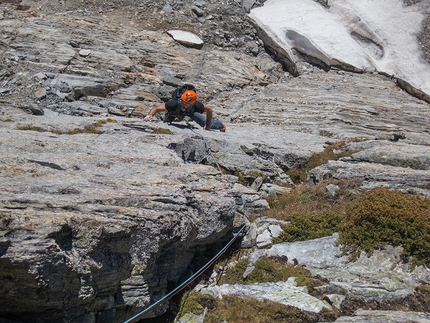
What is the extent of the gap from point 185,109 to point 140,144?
14.3 ft

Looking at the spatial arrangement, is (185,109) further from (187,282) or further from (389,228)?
(389,228)

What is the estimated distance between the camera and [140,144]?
1514cm

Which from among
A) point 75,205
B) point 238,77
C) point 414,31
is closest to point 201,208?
point 75,205

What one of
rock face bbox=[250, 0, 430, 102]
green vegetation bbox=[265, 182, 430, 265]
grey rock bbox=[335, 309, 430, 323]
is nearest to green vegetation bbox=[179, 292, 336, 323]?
grey rock bbox=[335, 309, 430, 323]

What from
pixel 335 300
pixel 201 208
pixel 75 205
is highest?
pixel 75 205

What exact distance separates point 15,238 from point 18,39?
81.3ft

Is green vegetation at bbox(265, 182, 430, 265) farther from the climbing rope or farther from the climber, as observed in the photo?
the climber

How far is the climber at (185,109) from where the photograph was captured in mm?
18222

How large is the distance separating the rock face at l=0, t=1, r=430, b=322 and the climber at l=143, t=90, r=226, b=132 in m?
0.60

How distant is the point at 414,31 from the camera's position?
132 feet

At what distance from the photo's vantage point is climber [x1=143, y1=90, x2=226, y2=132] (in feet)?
59.8

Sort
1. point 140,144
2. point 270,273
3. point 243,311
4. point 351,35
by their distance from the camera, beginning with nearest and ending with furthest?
point 243,311 → point 270,273 → point 140,144 → point 351,35

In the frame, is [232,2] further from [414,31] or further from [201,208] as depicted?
[201,208]

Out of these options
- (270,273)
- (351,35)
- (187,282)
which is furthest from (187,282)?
(351,35)
